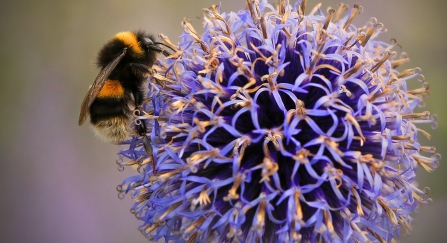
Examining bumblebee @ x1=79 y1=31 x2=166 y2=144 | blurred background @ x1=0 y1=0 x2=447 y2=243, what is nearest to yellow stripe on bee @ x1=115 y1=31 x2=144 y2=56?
bumblebee @ x1=79 y1=31 x2=166 y2=144

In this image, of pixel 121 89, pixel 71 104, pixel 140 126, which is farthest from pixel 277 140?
pixel 71 104

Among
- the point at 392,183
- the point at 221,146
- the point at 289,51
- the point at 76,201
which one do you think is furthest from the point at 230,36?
the point at 76,201

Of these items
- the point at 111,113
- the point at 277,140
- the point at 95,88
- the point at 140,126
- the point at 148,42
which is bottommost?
the point at 277,140

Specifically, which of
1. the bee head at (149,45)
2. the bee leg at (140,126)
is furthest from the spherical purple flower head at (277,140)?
the bee head at (149,45)

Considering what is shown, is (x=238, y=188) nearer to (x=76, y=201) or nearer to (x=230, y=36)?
(x=230, y=36)

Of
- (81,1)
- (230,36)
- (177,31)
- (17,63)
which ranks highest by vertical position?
(81,1)

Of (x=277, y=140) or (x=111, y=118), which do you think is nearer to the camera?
(x=277, y=140)

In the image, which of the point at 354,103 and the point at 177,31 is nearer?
the point at 354,103

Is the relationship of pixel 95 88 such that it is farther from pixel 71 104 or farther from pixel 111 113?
pixel 71 104
